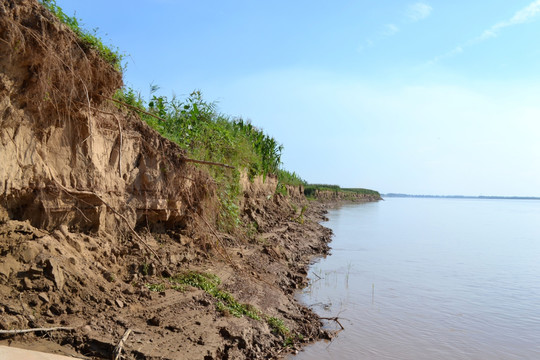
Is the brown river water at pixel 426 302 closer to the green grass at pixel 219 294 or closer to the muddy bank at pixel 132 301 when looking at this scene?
the muddy bank at pixel 132 301

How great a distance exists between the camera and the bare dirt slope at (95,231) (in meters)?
3.96

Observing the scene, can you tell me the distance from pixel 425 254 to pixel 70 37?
44.0ft

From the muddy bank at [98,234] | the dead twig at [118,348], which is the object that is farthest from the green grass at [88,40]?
the dead twig at [118,348]

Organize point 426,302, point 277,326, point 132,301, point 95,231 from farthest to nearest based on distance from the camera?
point 426,302, point 277,326, point 95,231, point 132,301

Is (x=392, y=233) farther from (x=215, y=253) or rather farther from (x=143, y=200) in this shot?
(x=143, y=200)

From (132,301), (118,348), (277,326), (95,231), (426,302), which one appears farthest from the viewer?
(426,302)

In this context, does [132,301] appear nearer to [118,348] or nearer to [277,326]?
[118,348]

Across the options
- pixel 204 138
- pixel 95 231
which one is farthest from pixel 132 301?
pixel 204 138

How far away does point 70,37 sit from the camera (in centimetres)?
474

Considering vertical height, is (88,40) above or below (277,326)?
above

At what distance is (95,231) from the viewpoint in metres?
5.27

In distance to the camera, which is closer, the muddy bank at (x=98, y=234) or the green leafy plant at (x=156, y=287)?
the muddy bank at (x=98, y=234)

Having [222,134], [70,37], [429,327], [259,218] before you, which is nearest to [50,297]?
[70,37]

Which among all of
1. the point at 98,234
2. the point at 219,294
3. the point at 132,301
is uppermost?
the point at 98,234
